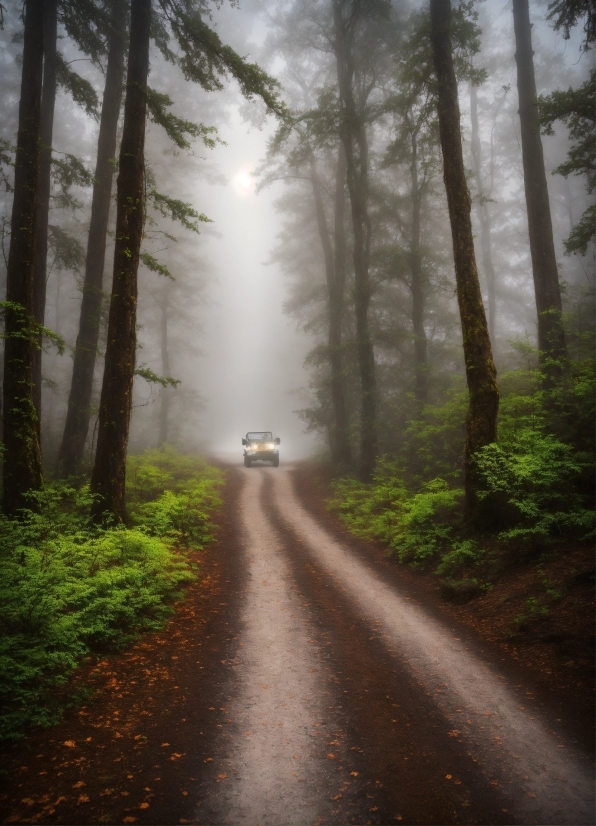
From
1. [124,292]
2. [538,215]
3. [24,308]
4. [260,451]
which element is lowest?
[260,451]

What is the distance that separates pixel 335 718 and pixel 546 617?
3.46 metres

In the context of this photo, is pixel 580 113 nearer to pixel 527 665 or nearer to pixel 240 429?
pixel 527 665

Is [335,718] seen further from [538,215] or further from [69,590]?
[538,215]

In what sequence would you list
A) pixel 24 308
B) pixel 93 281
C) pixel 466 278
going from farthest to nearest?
pixel 93 281, pixel 466 278, pixel 24 308

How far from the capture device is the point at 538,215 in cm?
1275

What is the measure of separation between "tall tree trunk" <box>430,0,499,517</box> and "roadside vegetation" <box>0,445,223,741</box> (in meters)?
6.66

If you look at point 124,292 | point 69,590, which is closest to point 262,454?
point 124,292

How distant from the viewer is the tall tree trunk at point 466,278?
30.5 feet

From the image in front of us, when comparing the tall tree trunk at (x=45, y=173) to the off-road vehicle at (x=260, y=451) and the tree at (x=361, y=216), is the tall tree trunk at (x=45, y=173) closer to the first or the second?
the tree at (x=361, y=216)

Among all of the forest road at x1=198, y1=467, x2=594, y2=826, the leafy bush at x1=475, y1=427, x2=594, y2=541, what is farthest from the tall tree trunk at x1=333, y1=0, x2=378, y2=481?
the forest road at x1=198, y1=467, x2=594, y2=826

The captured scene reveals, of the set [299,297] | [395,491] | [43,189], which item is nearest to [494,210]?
[299,297]

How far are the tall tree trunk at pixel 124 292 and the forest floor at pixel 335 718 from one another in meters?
3.50

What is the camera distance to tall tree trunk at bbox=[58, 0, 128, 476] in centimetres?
1396

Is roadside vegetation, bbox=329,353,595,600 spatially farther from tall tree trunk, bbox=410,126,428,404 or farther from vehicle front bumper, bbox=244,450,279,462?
vehicle front bumper, bbox=244,450,279,462
